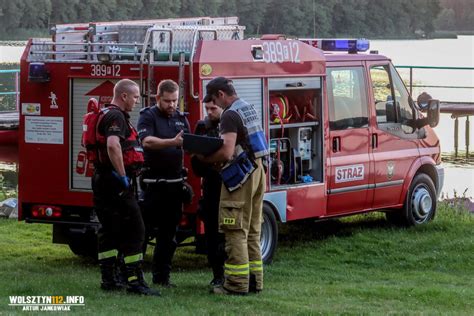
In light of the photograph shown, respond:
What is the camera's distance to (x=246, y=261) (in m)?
8.61

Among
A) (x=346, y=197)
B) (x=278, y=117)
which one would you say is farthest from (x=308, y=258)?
(x=278, y=117)

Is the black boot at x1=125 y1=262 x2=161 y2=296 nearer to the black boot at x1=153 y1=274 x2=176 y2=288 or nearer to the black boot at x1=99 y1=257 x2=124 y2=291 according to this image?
the black boot at x1=99 y1=257 x2=124 y2=291

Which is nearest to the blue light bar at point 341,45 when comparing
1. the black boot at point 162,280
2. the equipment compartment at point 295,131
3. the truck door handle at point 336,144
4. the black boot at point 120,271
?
the equipment compartment at point 295,131

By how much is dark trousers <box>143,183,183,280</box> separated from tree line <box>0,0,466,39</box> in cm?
566

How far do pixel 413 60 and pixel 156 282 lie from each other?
110ft

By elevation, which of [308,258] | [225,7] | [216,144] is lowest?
[308,258]

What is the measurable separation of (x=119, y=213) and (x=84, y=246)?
2.89 metres

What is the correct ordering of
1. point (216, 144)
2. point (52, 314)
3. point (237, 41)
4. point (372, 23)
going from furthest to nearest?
point (372, 23) < point (237, 41) < point (216, 144) < point (52, 314)

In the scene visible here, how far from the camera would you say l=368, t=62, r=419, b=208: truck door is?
1221 centimetres

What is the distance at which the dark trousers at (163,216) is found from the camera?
360 inches

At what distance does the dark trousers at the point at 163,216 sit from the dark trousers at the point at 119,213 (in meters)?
0.50

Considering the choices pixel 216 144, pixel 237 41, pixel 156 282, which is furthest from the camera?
pixel 237 41

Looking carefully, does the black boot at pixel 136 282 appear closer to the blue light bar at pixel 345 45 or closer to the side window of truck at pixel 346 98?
the side window of truck at pixel 346 98

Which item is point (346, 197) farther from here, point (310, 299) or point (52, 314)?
point (52, 314)
